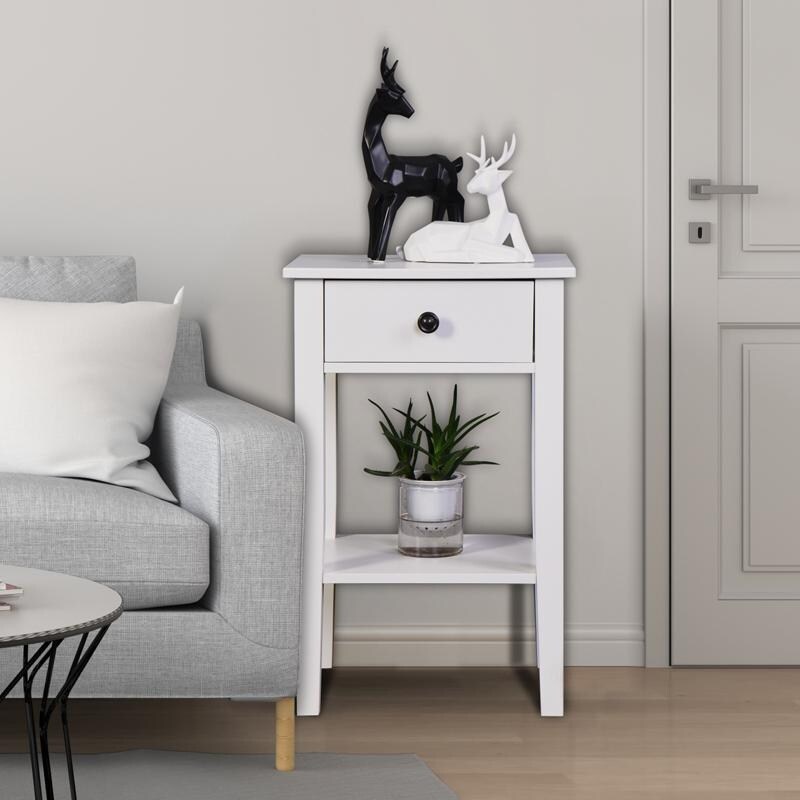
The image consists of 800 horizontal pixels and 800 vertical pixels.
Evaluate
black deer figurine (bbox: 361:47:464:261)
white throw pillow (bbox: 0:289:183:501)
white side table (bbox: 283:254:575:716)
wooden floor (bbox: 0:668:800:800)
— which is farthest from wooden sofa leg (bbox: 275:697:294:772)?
black deer figurine (bbox: 361:47:464:261)

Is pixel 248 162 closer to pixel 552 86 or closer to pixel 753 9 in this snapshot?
pixel 552 86

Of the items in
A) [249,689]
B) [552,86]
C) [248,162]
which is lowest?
[249,689]

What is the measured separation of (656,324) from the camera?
2.45m

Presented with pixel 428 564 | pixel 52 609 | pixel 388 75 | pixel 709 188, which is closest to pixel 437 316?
pixel 428 564

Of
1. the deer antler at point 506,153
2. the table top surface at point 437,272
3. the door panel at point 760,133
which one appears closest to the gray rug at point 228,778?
the table top surface at point 437,272

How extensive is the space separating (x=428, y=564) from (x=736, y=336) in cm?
84

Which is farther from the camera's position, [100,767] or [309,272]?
[309,272]

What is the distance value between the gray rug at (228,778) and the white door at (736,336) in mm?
858

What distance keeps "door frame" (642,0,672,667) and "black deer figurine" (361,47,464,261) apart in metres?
0.41

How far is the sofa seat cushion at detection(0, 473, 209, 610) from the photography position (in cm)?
179

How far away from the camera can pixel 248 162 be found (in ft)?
8.09

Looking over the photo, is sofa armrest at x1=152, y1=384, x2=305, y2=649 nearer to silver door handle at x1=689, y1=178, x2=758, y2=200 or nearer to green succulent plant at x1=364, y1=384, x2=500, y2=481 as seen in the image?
green succulent plant at x1=364, y1=384, x2=500, y2=481

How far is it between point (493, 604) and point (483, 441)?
0.35 metres

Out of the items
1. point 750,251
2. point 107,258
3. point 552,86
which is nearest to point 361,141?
point 552,86
